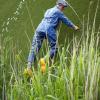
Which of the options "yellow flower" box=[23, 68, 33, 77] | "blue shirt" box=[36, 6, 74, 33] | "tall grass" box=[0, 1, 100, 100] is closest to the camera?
"tall grass" box=[0, 1, 100, 100]

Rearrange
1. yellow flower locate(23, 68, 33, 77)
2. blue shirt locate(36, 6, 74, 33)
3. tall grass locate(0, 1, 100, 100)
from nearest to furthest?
tall grass locate(0, 1, 100, 100), yellow flower locate(23, 68, 33, 77), blue shirt locate(36, 6, 74, 33)

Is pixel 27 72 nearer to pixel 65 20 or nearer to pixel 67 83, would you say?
pixel 67 83

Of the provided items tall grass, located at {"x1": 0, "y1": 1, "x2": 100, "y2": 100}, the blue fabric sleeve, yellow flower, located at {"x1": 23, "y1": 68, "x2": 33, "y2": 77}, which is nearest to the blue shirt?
the blue fabric sleeve

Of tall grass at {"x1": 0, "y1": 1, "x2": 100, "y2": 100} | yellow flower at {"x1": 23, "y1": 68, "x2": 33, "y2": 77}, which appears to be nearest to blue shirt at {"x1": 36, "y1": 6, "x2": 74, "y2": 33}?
yellow flower at {"x1": 23, "y1": 68, "x2": 33, "y2": 77}

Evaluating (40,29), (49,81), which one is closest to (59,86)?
(49,81)

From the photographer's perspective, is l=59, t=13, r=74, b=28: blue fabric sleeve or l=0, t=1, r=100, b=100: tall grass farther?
l=59, t=13, r=74, b=28: blue fabric sleeve

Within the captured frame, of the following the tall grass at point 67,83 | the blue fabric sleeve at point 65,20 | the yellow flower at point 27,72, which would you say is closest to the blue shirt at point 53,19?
the blue fabric sleeve at point 65,20

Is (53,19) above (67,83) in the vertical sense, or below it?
above

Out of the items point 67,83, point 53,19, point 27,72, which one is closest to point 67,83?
point 67,83

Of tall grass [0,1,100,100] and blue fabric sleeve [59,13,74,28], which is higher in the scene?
blue fabric sleeve [59,13,74,28]

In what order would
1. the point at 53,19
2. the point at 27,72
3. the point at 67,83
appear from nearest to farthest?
the point at 67,83 < the point at 27,72 < the point at 53,19

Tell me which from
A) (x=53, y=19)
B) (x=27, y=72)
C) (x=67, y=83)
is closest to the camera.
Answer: (x=67, y=83)

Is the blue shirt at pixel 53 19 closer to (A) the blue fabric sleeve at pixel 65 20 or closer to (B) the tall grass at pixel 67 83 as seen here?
(A) the blue fabric sleeve at pixel 65 20

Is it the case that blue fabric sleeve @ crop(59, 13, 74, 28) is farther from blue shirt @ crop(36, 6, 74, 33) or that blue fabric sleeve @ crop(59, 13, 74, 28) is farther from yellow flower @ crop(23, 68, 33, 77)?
yellow flower @ crop(23, 68, 33, 77)
